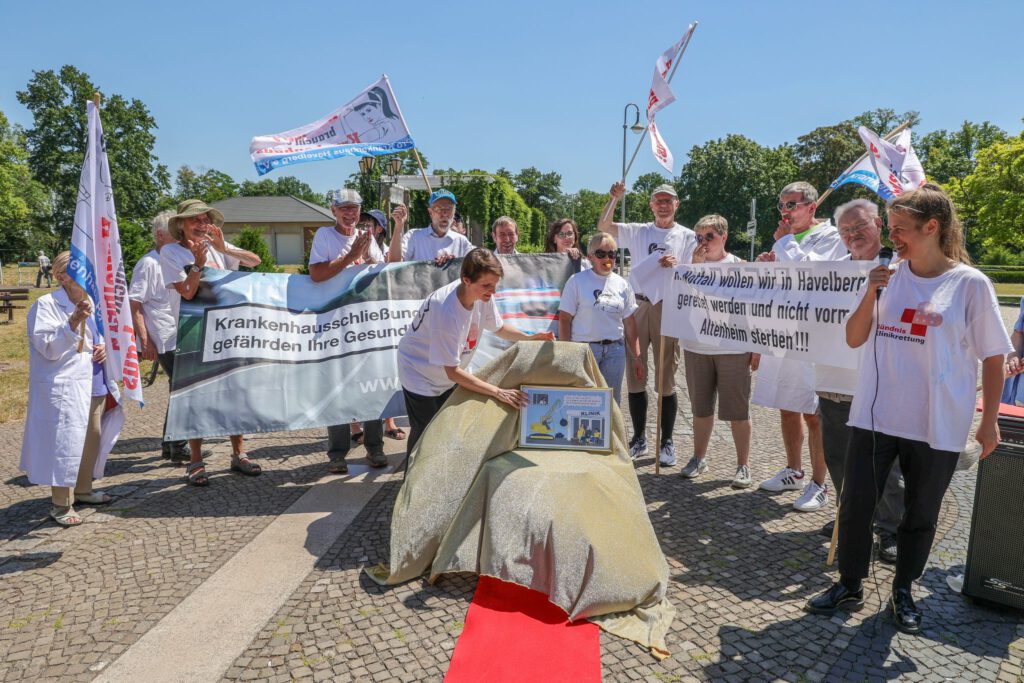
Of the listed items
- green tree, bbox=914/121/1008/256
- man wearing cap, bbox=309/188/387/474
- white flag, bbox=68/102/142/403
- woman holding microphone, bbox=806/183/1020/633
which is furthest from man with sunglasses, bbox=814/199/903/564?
green tree, bbox=914/121/1008/256

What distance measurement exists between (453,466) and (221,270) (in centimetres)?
304

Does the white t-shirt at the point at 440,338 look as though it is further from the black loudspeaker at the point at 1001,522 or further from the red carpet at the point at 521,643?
the black loudspeaker at the point at 1001,522

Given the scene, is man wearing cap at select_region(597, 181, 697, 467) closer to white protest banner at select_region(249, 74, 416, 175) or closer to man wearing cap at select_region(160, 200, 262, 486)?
white protest banner at select_region(249, 74, 416, 175)

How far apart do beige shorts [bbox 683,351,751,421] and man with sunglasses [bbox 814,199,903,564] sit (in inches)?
38.8

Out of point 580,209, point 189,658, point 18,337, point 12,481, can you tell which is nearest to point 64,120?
point 18,337

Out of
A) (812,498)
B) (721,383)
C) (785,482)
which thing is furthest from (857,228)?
(785,482)

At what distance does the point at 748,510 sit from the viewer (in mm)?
4844

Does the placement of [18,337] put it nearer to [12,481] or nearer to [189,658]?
[12,481]

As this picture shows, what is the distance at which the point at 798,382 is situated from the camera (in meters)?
4.86

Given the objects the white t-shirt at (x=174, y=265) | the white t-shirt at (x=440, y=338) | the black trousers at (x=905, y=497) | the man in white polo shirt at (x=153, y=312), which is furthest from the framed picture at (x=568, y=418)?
the man in white polo shirt at (x=153, y=312)

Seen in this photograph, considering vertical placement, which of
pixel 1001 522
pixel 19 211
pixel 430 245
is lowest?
pixel 1001 522

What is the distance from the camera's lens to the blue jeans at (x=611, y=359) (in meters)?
5.57

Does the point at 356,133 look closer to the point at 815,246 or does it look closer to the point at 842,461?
the point at 815,246

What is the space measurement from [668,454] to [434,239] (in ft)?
10.6
